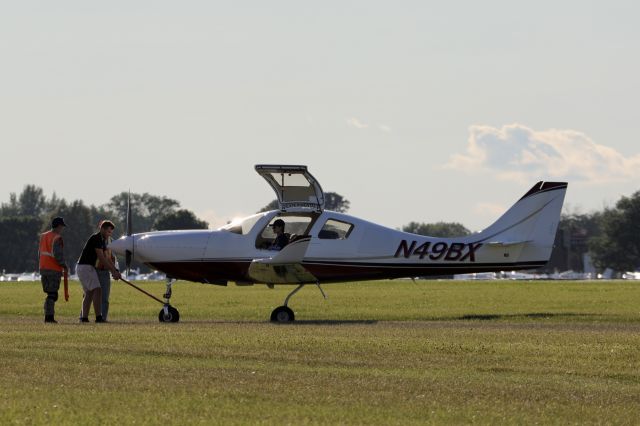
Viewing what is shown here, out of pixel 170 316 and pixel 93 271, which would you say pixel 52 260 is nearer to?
pixel 93 271

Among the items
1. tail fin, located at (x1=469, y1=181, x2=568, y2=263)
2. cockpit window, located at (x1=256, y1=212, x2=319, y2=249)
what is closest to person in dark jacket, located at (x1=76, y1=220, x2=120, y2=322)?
cockpit window, located at (x1=256, y1=212, x2=319, y2=249)

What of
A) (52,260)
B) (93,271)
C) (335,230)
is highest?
(335,230)

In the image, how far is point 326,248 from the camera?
29500 mm

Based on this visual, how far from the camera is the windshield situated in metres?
29.6

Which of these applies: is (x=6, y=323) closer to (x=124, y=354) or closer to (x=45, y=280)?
(x=45, y=280)

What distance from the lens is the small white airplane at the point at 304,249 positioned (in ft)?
96.4

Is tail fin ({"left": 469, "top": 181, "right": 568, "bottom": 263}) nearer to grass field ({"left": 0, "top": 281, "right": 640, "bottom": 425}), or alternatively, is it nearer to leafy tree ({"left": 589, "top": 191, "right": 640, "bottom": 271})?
grass field ({"left": 0, "top": 281, "right": 640, "bottom": 425})

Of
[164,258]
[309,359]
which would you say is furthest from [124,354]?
[164,258]

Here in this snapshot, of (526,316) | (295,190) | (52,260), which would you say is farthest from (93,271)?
(526,316)

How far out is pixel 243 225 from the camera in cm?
2972

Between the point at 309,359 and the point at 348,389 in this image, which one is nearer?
the point at 348,389

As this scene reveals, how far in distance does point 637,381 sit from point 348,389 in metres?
3.50

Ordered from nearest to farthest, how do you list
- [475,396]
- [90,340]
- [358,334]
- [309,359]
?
1. [475,396]
2. [309,359]
3. [90,340]
4. [358,334]

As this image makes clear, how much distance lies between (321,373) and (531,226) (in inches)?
587
